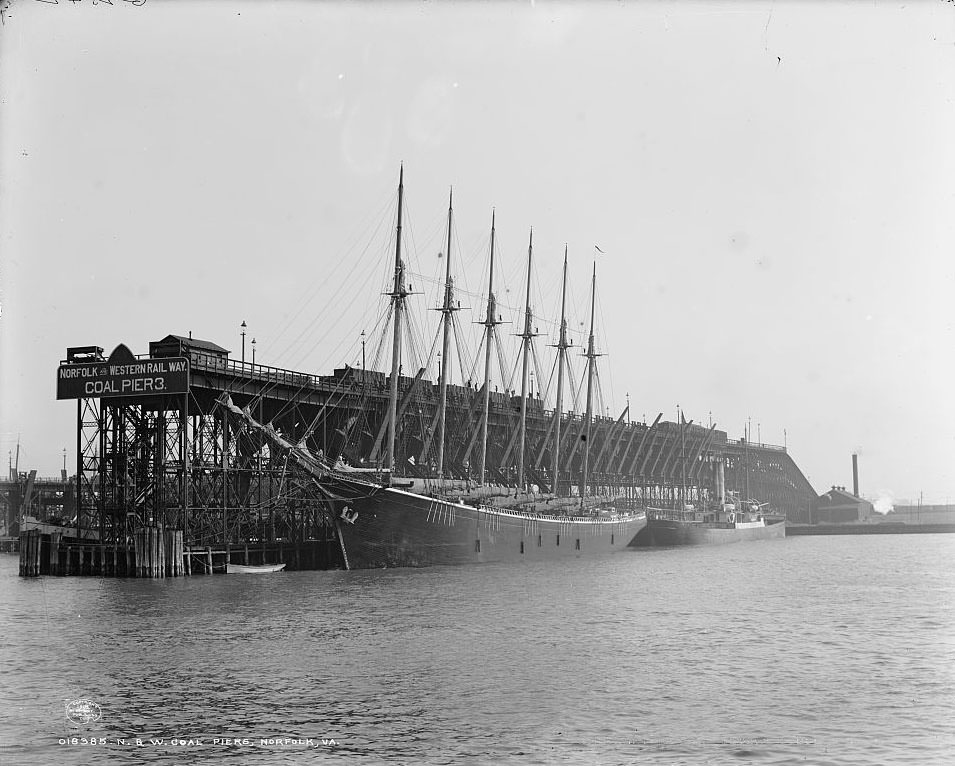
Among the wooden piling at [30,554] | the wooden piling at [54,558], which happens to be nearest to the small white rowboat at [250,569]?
the wooden piling at [54,558]

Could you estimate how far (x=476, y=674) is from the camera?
30766 mm

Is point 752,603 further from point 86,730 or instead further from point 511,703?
point 86,730

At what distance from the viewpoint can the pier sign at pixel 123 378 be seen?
66000 mm

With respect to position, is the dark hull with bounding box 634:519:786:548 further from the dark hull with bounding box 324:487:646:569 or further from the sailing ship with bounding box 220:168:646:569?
the dark hull with bounding box 324:487:646:569

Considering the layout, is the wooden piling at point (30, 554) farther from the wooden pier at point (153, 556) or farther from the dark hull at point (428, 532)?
the dark hull at point (428, 532)

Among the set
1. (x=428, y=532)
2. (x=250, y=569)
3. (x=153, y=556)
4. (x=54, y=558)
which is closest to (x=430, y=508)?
(x=428, y=532)

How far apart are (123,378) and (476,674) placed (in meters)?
44.0

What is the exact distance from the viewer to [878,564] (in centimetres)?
8919

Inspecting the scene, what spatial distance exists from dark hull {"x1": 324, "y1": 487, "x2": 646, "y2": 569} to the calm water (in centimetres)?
1308

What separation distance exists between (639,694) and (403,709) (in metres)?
6.67

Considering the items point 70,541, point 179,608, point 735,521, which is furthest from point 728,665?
point 735,521

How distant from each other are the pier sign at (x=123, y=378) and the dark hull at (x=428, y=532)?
1355 cm

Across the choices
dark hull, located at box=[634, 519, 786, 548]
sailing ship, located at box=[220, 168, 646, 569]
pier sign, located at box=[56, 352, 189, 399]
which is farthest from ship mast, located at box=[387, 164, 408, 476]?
dark hull, located at box=[634, 519, 786, 548]

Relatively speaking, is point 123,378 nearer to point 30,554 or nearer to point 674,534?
point 30,554
